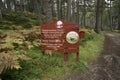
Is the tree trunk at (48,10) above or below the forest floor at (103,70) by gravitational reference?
above

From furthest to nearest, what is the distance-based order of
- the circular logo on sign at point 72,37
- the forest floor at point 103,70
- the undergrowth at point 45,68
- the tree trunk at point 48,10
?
the tree trunk at point 48,10 → the circular logo on sign at point 72,37 → the forest floor at point 103,70 → the undergrowth at point 45,68

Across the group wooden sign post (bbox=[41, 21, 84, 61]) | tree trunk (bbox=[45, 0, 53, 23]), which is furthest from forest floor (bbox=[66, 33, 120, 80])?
tree trunk (bbox=[45, 0, 53, 23])

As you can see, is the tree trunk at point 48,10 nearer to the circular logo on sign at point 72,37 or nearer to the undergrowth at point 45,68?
the undergrowth at point 45,68

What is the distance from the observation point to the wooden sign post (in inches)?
290

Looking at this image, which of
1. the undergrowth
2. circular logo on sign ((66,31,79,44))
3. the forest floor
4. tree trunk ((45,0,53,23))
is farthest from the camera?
tree trunk ((45,0,53,23))

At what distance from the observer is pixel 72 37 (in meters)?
7.35

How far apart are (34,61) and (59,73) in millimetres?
976

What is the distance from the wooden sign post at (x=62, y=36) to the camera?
290 inches

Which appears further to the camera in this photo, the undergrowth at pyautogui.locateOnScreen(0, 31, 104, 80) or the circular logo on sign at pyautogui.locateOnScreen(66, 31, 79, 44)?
the circular logo on sign at pyautogui.locateOnScreen(66, 31, 79, 44)

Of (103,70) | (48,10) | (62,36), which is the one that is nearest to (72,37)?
(62,36)

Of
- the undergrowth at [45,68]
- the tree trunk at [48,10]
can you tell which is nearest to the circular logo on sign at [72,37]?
the undergrowth at [45,68]

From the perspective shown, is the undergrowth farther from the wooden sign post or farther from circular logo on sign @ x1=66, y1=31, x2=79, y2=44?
circular logo on sign @ x1=66, y1=31, x2=79, y2=44

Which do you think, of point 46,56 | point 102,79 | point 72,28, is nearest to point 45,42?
A: point 46,56

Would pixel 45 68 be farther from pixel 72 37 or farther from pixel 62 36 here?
pixel 72 37
